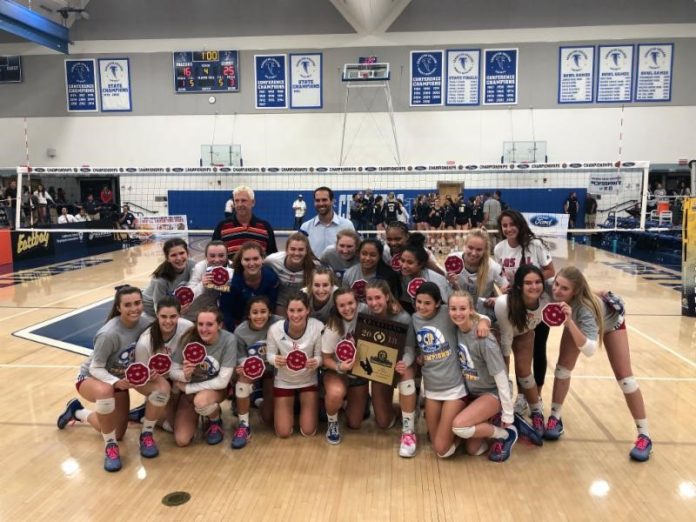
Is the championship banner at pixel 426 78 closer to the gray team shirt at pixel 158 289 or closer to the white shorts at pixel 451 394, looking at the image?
the gray team shirt at pixel 158 289

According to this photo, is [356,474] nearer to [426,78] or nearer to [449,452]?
[449,452]

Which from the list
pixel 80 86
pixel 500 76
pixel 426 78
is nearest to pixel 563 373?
pixel 426 78

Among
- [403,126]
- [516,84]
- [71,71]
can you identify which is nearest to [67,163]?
[71,71]

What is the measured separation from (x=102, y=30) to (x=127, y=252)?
10.3m

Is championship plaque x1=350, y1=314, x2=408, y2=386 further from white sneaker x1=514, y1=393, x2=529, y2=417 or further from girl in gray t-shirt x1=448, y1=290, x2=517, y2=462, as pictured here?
white sneaker x1=514, y1=393, x2=529, y2=417

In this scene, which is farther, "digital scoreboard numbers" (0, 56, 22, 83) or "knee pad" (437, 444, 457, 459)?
"digital scoreboard numbers" (0, 56, 22, 83)

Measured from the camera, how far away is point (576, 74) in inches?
716

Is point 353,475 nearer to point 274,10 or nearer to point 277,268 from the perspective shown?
point 277,268

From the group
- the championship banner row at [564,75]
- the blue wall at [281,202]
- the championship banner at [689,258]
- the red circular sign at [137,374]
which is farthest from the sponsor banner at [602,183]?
the red circular sign at [137,374]

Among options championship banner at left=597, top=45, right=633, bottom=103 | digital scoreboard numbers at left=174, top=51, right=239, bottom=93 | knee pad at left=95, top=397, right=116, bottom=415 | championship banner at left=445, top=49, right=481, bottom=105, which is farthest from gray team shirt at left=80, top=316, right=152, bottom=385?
championship banner at left=597, top=45, right=633, bottom=103

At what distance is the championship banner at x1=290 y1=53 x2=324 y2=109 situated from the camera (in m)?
18.9

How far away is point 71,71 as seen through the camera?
1969cm

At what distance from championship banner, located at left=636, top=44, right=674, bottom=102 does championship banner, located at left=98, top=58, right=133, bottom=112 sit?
18.0 metres

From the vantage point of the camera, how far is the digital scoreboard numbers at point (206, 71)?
19062 millimetres
